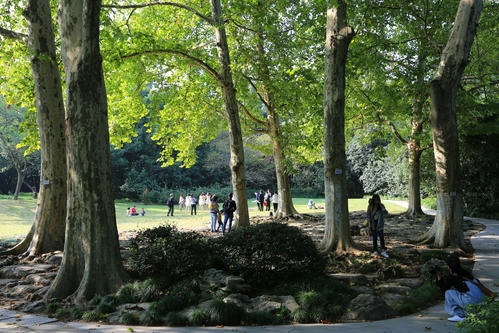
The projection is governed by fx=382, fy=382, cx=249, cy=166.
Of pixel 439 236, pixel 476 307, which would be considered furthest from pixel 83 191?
pixel 439 236

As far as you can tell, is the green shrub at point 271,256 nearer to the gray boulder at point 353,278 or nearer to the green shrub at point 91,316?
the gray boulder at point 353,278

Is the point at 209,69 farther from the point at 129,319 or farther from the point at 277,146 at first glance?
the point at 129,319

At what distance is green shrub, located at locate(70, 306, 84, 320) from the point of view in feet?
19.6

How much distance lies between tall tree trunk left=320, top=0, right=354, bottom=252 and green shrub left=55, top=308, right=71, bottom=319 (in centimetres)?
603

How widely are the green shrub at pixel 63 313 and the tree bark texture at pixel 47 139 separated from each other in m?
4.66

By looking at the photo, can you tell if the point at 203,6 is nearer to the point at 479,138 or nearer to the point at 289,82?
the point at 289,82

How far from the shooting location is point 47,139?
34.0 feet

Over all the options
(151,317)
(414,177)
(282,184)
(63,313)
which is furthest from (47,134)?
(414,177)

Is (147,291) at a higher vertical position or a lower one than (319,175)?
lower

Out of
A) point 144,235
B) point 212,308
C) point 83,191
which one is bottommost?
point 212,308

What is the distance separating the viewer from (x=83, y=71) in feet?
22.8

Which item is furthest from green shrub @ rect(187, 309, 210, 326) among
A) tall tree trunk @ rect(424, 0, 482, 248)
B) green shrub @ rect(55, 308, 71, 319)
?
tall tree trunk @ rect(424, 0, 482, 248)

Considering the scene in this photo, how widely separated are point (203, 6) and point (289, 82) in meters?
6.06

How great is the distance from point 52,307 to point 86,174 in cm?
229
